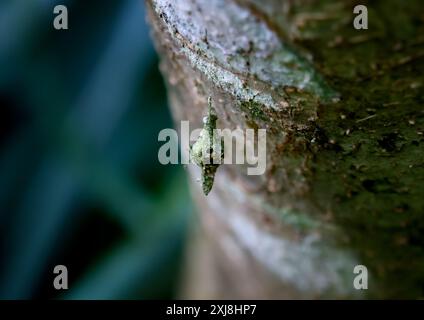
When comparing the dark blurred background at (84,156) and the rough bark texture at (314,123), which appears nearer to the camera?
the rough bark texture at (314,123)

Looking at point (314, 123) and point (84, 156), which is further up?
point (84, 156)

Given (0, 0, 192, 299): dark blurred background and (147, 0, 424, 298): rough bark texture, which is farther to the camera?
(0, 0, 192, 299): dark blurred background

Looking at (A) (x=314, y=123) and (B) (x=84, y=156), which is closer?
(A) (x=314, y=123)

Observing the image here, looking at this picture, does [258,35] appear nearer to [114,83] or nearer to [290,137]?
[290,137]

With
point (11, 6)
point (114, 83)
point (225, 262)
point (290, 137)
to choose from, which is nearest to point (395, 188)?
point (290, 137)

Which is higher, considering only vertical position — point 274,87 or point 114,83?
point 114,83
